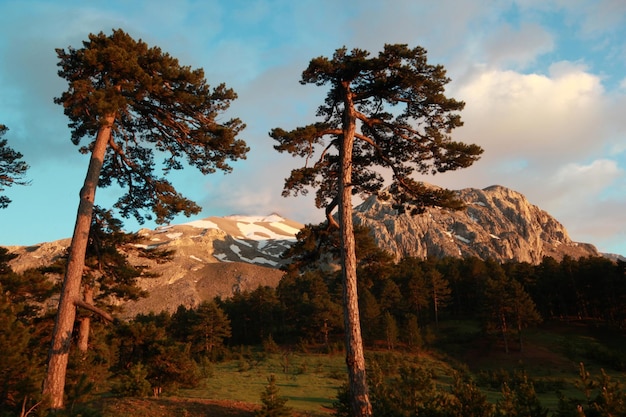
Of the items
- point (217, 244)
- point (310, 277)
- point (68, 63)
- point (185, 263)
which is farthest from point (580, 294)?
point (217, 244)

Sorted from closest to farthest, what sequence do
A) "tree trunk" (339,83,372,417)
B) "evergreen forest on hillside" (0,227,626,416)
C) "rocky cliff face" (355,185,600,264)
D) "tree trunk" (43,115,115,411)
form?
"evergreen forest on hillside" (0,227,626,416), "tree trunk" (339,83,372,417), "tree trunk" (43,115,115,411), "rocky cliff face" (355,185,600,264)

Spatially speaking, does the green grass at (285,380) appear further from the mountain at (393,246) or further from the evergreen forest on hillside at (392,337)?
the mountain at (393,246)

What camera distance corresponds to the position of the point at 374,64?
10844mm

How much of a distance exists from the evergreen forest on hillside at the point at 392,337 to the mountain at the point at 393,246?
49358mm

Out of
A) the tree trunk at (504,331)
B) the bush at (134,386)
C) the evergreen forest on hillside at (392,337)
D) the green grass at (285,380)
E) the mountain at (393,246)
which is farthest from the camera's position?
the mountain at (393,246)

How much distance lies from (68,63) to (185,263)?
128 meters

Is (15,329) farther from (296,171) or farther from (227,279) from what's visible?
(227,279)

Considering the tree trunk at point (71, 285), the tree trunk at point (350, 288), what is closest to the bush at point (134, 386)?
the tree trunk at point (71, 285)

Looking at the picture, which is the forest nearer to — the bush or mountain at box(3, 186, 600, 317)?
the bush

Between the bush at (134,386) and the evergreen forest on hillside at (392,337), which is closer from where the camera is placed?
the evergreen forest on hillside at (392,337)

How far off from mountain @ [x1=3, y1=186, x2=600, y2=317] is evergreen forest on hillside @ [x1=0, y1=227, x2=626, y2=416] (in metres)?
49.4

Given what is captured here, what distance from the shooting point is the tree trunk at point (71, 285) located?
30.4ft

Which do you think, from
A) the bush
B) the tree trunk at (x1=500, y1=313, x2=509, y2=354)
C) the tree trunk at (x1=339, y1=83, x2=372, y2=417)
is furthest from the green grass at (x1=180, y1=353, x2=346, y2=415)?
the tree trunk at (x1=500, y1=313, x2=509, y2=354)

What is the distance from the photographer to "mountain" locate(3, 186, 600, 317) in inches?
4577
